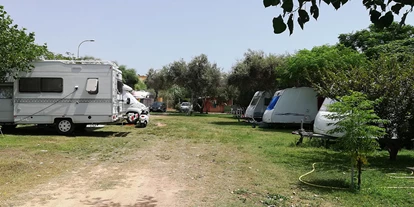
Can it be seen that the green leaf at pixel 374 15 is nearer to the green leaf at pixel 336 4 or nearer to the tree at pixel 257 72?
the green leaf at pixel 336 4

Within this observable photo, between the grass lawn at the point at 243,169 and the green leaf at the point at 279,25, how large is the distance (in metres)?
3.58

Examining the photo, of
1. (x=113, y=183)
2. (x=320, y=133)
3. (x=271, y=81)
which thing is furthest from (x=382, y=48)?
(x=113, y=183)

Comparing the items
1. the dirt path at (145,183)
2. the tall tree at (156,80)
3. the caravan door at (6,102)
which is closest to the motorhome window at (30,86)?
the caravan door at (6,102)

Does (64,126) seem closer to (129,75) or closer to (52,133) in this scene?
(52,133)

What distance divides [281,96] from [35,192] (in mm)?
16378

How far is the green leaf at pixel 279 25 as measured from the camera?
257 centimetres

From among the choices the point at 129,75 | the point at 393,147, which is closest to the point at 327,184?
the point at 393,147

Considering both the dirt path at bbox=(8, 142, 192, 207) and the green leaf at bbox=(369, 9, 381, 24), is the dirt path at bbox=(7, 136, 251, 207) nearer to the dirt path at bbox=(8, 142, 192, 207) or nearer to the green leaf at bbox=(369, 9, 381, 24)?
the dirt path at bbox=(8, 142, 192, 207)

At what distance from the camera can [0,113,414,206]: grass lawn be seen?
596cm

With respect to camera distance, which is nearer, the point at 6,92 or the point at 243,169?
the point at 243,169

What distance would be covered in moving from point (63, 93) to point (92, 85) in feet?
3.96

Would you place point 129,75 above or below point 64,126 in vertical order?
above

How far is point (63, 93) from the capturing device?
14.9 meters

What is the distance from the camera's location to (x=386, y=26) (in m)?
2.78
